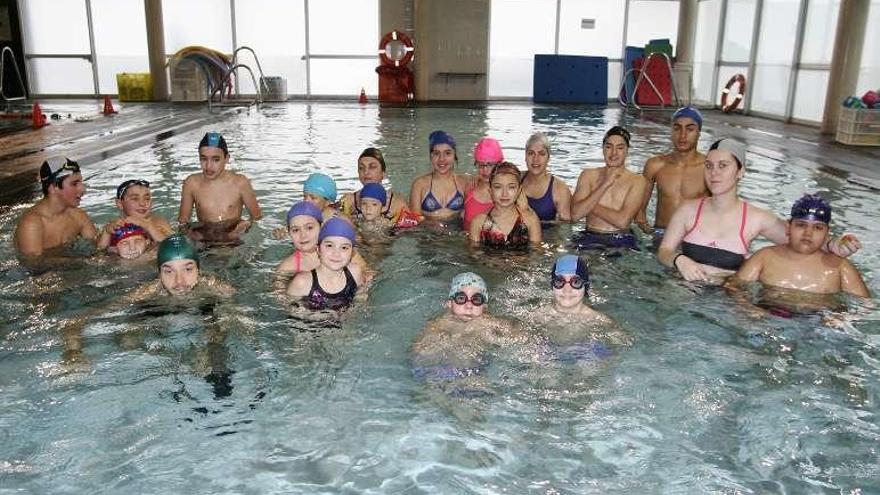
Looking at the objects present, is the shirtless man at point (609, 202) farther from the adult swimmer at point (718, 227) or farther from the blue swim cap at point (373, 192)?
the blue swim cap at point (373, 192)

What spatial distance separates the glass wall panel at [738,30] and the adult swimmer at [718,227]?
15925 millimetres

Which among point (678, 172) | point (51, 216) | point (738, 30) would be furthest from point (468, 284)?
point (738, 30)

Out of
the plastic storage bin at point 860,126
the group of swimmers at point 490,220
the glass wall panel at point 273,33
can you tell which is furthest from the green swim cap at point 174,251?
the glass wall panel at point 273,33

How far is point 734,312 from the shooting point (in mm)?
4715

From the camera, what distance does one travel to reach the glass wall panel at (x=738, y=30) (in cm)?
1925

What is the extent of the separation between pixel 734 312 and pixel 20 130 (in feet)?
47.9

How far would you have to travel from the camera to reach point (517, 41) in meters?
23.5

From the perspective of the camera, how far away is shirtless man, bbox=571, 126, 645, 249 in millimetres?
6355

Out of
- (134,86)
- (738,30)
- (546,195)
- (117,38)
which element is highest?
(738,30)

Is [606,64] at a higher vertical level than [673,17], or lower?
lower

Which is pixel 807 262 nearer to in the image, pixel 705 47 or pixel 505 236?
pixel 505 236

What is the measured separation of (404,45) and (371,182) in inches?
651

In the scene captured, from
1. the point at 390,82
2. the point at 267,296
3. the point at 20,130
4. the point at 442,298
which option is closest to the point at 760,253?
the point at 442,298

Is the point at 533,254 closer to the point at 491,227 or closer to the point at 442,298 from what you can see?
the point at 491,227
